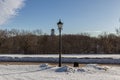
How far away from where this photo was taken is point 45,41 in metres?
61.9

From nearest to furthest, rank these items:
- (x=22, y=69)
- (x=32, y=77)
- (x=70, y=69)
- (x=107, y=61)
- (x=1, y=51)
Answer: (x=32, y=77)
(x=70, y=69)
(x=22, y=69)
(x=107, y=61)
(x=1, y=51)

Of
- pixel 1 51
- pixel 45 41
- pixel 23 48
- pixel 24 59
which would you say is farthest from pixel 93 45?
pixel 24 59

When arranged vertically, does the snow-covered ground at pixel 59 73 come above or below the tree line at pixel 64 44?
below

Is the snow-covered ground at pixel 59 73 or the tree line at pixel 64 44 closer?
the snow-covered ground at pixel 59 73

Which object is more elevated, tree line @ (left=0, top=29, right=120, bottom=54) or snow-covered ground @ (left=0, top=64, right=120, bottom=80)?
tree line @ (left=0, top=29, right=120, bottom=54)

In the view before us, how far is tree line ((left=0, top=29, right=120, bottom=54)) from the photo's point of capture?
188 feet

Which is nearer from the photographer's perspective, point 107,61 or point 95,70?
point 95,70

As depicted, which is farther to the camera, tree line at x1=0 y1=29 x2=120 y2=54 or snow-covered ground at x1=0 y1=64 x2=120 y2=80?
tree line at x1=0 y1=29 x2=120 y2=54

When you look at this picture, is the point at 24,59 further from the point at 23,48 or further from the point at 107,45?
A: the point at 107,45

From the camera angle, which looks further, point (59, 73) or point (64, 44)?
point (64, 44)

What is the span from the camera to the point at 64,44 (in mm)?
58844

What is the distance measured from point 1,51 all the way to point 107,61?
30862mm

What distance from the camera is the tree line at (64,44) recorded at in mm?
57219

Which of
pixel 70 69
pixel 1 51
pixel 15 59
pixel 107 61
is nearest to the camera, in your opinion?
pixel 70 69
